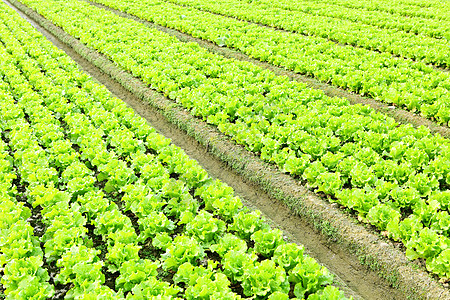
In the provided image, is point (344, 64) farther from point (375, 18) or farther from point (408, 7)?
point (408, 7)

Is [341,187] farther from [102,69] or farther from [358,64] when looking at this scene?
[102,69]

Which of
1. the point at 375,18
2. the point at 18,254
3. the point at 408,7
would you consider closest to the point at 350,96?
the point at 18,254

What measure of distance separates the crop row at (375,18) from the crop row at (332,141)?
10.5 meters

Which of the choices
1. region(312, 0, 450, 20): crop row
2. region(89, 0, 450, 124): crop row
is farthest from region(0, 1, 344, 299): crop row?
region(312, 0, 450, 20): crop row

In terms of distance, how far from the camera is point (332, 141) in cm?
959

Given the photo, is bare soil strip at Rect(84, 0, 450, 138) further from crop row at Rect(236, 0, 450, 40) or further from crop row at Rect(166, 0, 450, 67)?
crop row at Rect(236, 0, 450, 40)

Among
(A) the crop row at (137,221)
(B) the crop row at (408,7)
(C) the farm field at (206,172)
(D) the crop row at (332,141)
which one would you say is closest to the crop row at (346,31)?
(C) the farm field at (206,172)

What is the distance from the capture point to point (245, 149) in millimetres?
10531

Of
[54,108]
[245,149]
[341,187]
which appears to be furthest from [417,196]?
[54,108]

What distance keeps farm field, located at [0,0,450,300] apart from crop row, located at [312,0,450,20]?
21.1 ft

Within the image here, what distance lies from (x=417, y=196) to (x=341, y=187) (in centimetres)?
149

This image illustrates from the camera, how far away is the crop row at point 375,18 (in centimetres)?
1953

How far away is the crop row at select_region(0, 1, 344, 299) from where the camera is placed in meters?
5.98

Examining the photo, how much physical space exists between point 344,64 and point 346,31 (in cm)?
543
